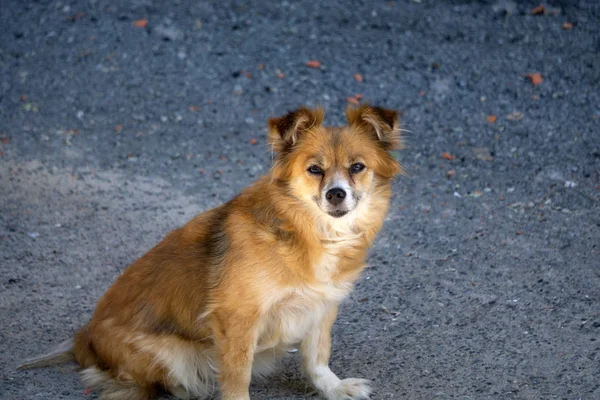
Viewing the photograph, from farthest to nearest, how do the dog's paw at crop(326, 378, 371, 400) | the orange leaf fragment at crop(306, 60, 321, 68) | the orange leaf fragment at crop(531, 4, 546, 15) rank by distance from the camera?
the orange leaf fragment at crop(531, 4, 546, 15) < the orange leaf fragment at crop(306, 60, 321, 68) < the dog's paw at crop(326, 378, 371, 400)

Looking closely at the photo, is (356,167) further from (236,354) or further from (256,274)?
(236,354)

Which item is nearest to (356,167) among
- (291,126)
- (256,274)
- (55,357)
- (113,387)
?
(291,126)

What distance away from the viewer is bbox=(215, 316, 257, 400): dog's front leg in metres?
3.69

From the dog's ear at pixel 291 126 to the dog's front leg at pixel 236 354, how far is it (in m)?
0.83

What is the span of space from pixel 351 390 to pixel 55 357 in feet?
4.84

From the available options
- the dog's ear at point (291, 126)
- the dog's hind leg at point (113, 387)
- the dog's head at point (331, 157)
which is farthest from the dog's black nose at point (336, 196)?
the dog's hind leg at point (113, 387)

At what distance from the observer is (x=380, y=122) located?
3930 millimetres

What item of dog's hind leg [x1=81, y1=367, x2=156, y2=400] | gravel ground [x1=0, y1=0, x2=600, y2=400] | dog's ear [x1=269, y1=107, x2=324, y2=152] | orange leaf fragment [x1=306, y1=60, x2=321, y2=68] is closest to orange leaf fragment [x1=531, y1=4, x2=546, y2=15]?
gravel ground [x1=0, y1=0, x2=600, y2=400]

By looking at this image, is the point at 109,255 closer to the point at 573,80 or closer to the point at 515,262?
the point at 515,262

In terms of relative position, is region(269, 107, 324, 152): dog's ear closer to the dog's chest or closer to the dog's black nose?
the dog's black nose

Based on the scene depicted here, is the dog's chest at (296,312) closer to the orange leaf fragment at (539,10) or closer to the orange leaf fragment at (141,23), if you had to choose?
the orange leaf fragment at (539,10)

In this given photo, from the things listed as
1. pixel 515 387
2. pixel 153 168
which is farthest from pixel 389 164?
pixel 153 168

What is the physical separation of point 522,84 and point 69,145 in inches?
148

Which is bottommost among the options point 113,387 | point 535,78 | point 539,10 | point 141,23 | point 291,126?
point 113,387
